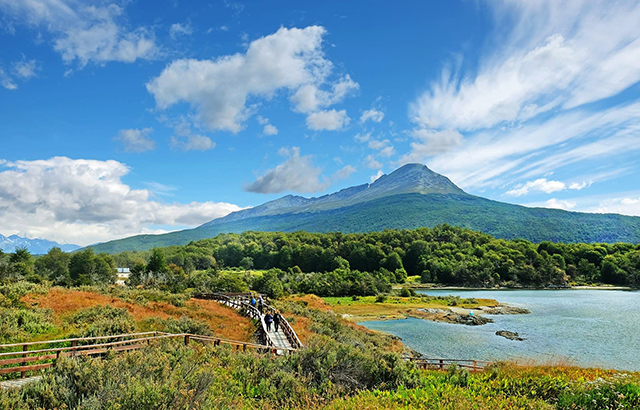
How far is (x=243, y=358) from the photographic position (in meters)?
11.8

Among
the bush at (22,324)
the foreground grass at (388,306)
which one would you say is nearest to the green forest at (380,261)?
the foreground grass at (388,306)

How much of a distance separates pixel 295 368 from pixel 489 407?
216 inches

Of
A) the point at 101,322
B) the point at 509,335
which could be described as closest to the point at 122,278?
the point at 101,322

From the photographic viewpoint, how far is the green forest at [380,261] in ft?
278

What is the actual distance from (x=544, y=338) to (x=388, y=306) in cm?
2958

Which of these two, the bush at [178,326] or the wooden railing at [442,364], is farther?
the bush at [178,326]

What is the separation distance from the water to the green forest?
38819 mm

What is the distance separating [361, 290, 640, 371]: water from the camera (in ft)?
100

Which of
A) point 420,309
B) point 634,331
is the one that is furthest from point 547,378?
point 420,309

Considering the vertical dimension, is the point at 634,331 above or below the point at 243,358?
below

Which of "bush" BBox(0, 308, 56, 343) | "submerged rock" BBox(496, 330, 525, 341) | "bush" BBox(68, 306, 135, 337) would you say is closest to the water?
"submerged rock" BBox(496, 330, 525, 341)

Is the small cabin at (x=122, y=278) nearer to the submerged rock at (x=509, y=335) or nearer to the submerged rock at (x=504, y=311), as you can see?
the submerged rock at (x=509, y=335)

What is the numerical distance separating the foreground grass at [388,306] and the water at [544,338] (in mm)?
5208

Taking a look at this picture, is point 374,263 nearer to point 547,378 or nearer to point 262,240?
point 262,240
